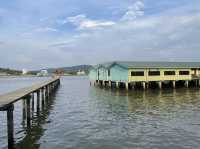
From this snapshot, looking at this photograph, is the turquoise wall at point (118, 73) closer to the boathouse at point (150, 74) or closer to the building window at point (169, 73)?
the boathouse at point (150, 74)

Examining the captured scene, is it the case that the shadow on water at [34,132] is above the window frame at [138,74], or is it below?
below

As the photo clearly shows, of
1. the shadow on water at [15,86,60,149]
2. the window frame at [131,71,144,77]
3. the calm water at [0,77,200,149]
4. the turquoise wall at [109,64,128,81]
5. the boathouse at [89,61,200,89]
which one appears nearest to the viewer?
the calm water at [0,77,200,149]

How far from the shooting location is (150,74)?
5466 centimetres

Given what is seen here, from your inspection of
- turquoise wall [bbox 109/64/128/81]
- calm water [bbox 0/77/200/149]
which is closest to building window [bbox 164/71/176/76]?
turquoise wall [bbox 109/64/128/81]

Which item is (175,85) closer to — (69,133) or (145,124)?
(145,124)

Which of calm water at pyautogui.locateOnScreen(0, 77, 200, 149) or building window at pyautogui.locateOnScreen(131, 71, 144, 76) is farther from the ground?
building window at pyautogui.locateOnScreen(131, 71, 144, 76)

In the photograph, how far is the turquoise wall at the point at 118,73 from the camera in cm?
5340

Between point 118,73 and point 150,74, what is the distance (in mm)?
5314

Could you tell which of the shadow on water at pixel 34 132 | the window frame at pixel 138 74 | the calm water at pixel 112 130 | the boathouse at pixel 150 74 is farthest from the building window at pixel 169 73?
the shadow on water at pixel 34 132

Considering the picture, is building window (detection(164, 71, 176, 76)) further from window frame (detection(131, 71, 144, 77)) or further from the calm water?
the calm water

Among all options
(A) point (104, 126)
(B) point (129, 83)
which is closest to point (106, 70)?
(B) point (129, 83)

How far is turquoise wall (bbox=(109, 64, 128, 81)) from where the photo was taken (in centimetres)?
5340

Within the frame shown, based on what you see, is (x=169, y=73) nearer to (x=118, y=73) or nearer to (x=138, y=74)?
(x=138, y=74)

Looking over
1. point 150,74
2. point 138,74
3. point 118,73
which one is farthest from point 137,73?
point 118,73
